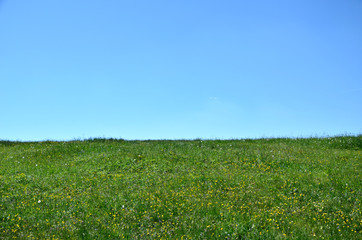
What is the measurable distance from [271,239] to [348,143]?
18877 millimetres

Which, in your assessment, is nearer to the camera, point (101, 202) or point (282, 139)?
point (101, 202)

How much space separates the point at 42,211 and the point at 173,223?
4.84m

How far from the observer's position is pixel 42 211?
10.6 m

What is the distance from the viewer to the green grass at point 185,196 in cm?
895

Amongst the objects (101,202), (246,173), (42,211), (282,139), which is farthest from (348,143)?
(42,211)

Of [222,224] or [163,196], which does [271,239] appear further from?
[163,196]

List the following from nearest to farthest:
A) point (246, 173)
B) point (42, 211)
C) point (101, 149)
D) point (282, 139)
A: point (42, 211) → point (246, 173) → point (101, 149) → point (282, 139)

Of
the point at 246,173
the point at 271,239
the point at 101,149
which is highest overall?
the point at 101,149

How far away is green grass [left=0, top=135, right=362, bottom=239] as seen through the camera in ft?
29.3

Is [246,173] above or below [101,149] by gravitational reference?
below

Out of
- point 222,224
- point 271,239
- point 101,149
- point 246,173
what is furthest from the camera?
point 101,149

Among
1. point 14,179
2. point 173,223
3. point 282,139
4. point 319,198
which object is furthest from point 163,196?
point 282,139

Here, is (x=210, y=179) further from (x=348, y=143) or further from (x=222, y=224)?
(x=348, y=143)

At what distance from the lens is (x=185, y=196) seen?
11148 mm
